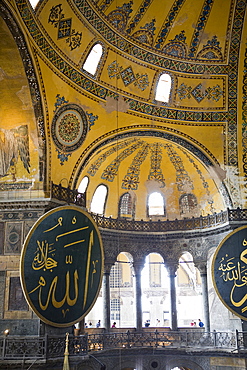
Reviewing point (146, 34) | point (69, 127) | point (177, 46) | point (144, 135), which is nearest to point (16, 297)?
point (69, 127)

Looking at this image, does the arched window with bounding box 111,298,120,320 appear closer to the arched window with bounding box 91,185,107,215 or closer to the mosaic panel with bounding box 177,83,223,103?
the arched window with bounding box 91,185,107,215

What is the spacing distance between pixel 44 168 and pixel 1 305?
3421mm

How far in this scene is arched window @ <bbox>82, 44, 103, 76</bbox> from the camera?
1220 cm

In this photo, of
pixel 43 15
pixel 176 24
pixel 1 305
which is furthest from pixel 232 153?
pixel 1 305

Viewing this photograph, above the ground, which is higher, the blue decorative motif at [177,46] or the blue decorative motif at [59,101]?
the blue decorative motif at [177,46]

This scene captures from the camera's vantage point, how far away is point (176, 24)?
12805 millimetres

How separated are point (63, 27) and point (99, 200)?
6.06m

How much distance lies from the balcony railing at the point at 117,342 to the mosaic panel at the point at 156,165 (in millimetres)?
4909

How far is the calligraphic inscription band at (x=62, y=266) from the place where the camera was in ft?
34.7

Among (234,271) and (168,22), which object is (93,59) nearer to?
(168,22)

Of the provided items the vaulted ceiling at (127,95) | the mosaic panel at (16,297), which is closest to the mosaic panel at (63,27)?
the vaulted ceiling at (127,95)

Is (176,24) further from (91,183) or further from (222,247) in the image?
(222,247)

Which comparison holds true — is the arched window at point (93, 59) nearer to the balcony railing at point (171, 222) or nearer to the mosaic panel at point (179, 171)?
the balcony railing at point (171, 222)

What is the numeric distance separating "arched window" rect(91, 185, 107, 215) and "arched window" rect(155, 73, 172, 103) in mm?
3516
